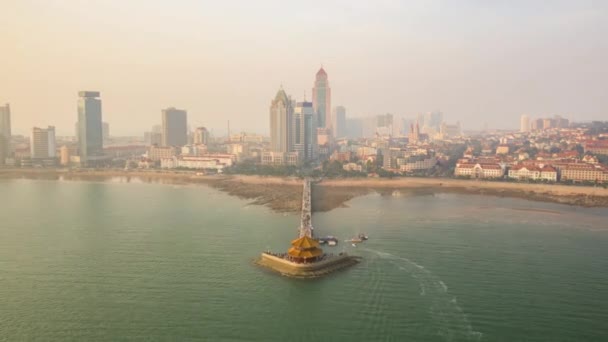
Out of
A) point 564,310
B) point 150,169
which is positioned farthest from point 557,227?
point 150,169

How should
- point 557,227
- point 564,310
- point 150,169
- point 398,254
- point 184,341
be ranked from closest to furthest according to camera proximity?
point 184,341, point 564,310, point 398,254, point 557,227, point 150,169

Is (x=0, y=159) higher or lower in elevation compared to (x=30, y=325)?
higher

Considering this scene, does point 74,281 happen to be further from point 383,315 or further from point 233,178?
point 233,178

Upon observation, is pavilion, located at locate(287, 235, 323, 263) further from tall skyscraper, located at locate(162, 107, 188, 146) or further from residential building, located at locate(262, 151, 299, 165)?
tall skyscraper, located at locate(162, 107, 188, 146)

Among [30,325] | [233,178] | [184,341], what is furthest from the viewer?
[233,178]

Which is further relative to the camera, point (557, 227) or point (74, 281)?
point (557, 227)

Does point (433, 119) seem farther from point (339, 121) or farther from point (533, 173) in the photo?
point (533, 173)

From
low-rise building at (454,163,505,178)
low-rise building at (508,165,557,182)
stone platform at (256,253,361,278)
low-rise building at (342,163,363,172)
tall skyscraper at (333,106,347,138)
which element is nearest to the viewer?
stone platform at (256,253,361,278)

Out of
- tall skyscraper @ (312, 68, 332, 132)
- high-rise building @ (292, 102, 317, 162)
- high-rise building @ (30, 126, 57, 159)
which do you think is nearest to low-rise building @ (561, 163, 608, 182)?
high-rise building @ (292, 102, 317, 162)
